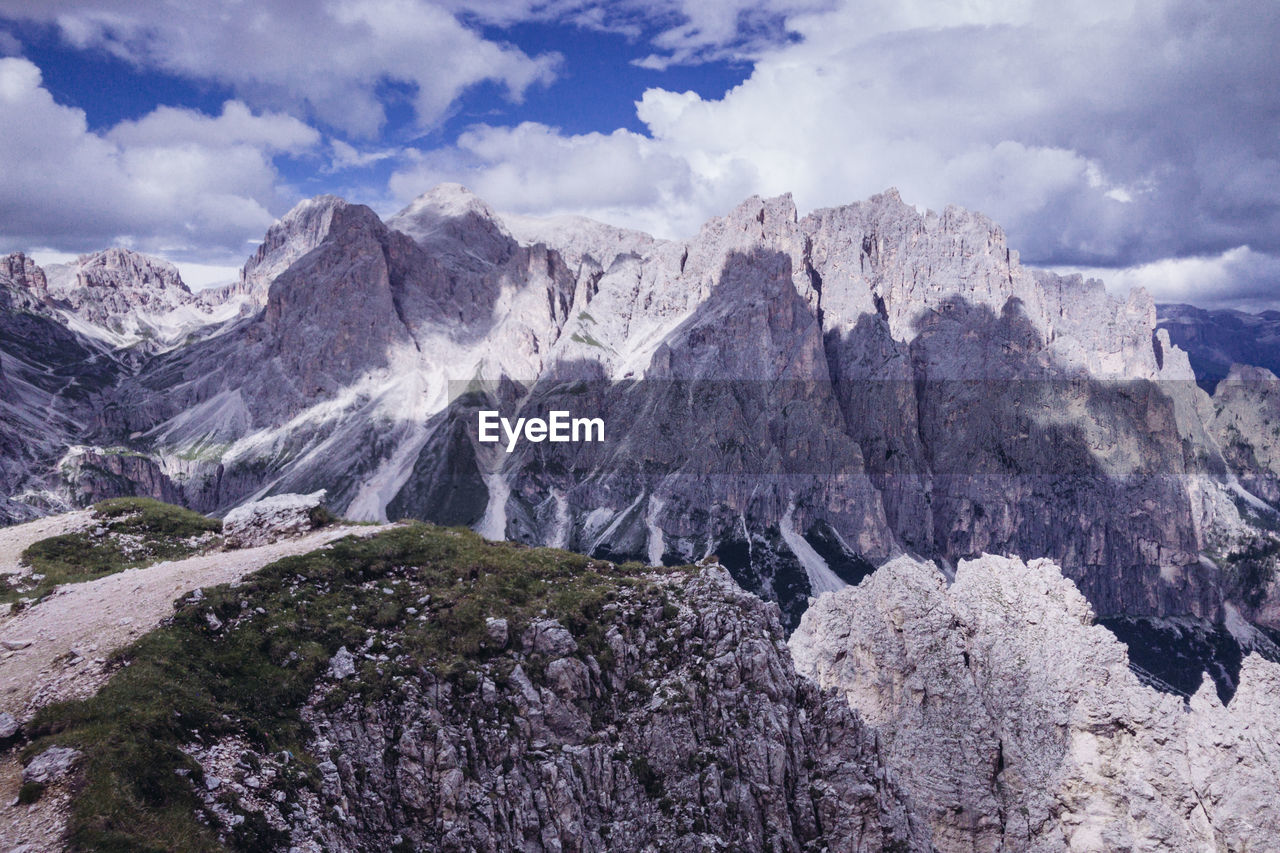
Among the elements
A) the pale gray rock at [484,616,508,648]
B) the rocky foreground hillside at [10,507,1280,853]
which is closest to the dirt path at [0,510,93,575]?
the rocky foreground hillside at [10,507,1280,853]

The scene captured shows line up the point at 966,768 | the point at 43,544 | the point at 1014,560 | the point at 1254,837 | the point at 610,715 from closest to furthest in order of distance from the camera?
1. the point at 610,715
2. the point at 43,544
3. the point at 1254,837
4. the point at 966,768
5. the point at 1014,560

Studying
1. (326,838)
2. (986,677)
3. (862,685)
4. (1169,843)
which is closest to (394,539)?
(326,838)

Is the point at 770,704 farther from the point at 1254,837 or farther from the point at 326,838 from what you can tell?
the point at 1254,837

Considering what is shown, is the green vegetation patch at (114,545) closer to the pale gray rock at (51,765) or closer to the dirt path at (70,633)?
the dirt path at (70,633)

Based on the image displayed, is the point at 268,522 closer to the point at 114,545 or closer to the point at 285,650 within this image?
the point at 114,545

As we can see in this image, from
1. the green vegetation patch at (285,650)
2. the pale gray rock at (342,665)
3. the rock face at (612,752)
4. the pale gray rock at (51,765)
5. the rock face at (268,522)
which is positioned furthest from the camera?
the rock face at (268,522)

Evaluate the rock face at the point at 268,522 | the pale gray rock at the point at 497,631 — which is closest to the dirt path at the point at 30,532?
the rock face at the point at 268,522

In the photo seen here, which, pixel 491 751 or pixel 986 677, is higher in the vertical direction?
pixel 491 751
